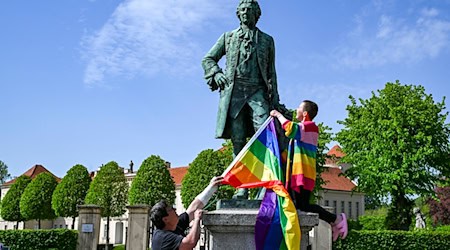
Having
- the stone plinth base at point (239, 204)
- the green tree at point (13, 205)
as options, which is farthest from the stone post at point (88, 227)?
the green tree at point (13, 205)

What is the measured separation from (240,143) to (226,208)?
3.21ft

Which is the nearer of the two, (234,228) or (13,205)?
(234,228)

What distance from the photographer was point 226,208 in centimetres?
565

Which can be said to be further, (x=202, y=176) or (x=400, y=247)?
(x=202, y=176)

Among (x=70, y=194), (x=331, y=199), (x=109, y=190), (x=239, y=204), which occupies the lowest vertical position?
(x=70, y=194)

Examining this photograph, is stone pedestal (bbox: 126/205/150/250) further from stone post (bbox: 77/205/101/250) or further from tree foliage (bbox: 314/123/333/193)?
tree foliage (bbox: 314/123/333/193)

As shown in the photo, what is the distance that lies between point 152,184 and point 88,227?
996 inches

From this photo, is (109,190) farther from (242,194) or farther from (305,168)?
(305,168)

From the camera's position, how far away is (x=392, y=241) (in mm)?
22500

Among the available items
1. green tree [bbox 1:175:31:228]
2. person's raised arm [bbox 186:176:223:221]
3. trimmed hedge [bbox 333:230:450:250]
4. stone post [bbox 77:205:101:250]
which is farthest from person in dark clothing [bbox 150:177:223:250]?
green tree [bbox 1:175:31:228]

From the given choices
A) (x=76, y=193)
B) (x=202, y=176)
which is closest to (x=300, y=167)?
(x=202, y=176)

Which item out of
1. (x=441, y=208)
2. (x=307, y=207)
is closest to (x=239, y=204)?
(x=307, y=207)

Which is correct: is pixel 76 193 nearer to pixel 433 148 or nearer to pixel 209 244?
pixel 433 148

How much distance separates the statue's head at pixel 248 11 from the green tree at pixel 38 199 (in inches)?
1995
